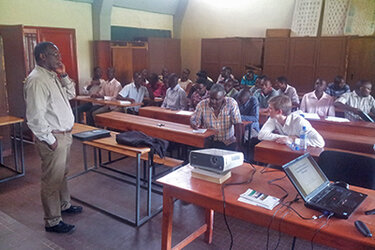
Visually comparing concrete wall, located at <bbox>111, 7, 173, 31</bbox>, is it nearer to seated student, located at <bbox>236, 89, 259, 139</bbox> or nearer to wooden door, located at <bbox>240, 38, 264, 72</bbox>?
wooden door, located at <bbox>240, 38, 264, 72</bbox>

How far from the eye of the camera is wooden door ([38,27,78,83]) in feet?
23.8

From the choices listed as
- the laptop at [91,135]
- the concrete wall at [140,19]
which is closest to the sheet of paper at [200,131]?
the laptop at [91,135]

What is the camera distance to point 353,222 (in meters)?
1.69

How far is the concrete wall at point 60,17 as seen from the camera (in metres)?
6.58

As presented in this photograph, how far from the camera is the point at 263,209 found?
72.3 inches

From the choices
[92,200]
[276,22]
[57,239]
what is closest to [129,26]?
[276,22]

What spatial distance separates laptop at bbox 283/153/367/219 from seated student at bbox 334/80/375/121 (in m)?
3.29

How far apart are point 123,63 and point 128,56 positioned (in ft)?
0.75

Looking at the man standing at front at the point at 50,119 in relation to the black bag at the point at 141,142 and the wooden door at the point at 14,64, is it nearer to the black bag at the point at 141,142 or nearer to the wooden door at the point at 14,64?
the black bag at the point at 141,142

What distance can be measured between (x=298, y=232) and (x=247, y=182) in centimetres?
56

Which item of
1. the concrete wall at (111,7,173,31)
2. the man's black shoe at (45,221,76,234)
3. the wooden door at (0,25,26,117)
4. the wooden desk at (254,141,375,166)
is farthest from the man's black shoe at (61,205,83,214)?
the concrete wall at (111,7,173,31)

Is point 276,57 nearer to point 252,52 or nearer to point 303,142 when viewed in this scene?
point 252,52

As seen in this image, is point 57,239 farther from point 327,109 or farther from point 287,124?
point 327,109

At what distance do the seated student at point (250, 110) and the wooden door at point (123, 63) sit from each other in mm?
4317
